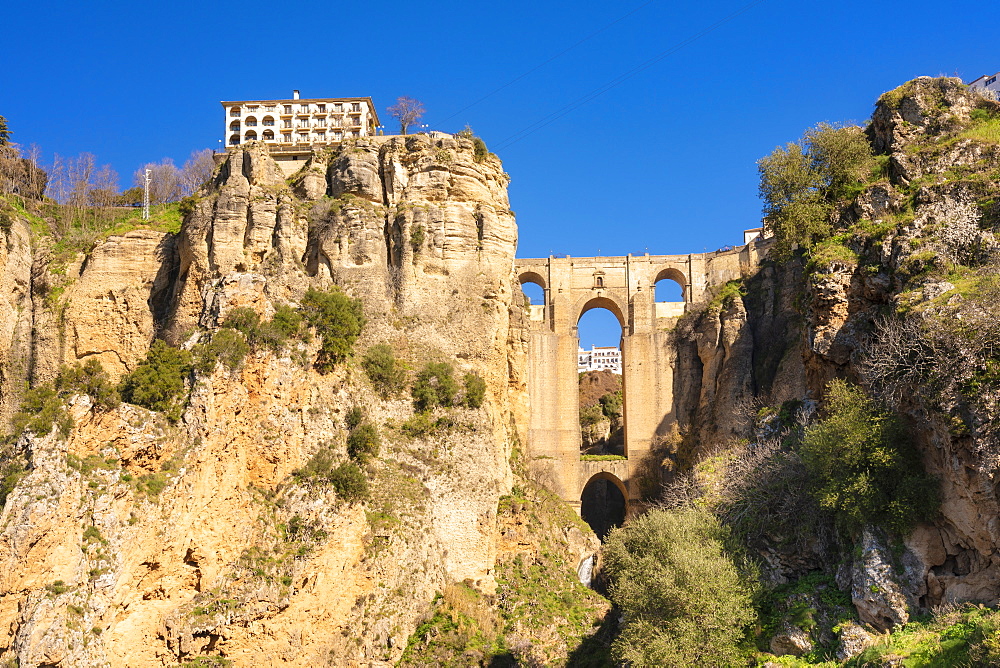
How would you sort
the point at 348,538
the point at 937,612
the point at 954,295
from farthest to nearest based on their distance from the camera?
the point at 348,538
the point at 954,295
the point at 937,612

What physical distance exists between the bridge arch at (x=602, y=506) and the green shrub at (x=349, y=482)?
26.2 meters

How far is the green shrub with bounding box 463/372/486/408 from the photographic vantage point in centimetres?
3666

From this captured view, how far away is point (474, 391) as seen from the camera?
3681 cm

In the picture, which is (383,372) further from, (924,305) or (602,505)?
(602,505)

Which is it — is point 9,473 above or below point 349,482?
above

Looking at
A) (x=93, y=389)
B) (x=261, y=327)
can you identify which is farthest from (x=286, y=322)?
(x=93, y=389)

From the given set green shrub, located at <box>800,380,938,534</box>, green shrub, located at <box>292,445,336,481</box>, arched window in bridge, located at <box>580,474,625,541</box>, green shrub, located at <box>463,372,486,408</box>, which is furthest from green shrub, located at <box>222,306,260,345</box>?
arched window in bridge, located at <box>580,474,625,541</box>

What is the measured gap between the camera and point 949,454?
22281 millimetres

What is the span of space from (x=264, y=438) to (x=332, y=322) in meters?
5.65

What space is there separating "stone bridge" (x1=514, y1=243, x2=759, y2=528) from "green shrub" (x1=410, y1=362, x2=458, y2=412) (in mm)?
A: 10902

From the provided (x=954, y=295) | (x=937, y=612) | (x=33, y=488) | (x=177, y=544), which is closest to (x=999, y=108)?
Result: (x=954, y=295)

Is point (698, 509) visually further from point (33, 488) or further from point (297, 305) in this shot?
point (33, 488)

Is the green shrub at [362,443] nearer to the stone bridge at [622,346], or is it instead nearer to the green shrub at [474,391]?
the green shrub at [474,391]

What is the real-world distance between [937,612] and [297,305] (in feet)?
74.3
